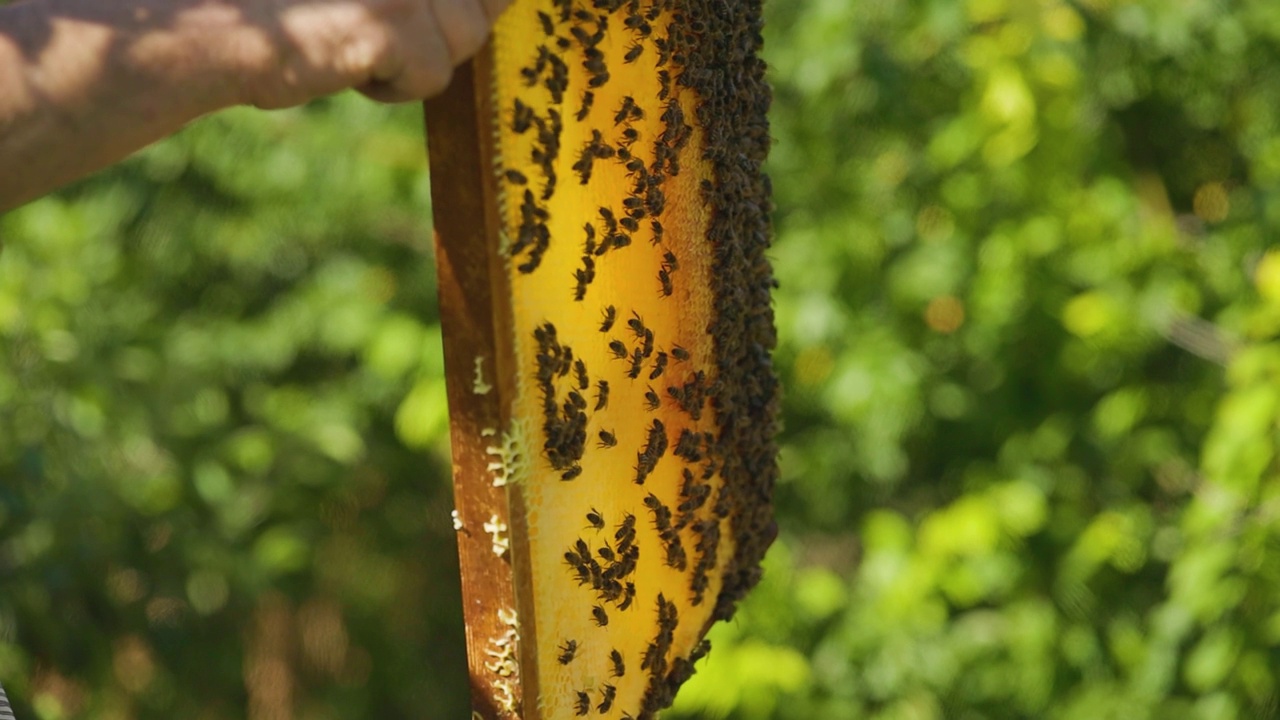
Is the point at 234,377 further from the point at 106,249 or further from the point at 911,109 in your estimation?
the point at 911,109

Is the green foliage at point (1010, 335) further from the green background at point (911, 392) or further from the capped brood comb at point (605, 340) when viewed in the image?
the capped brood comb at point (605, 340)

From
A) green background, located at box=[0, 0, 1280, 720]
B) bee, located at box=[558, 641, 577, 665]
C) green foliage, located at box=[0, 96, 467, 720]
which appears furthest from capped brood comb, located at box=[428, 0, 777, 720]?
green foliage, located at box=[0, 96, 467, 720]

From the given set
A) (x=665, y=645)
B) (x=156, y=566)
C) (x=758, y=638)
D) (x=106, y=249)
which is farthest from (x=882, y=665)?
(x=106, y=249)

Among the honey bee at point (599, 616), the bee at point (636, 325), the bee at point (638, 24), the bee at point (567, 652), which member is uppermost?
the bee at point (638, 24)

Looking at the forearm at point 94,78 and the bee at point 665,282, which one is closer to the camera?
the forearm at point 94,78

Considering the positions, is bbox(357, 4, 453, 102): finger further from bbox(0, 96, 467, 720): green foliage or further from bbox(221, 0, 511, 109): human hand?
bbox(0, 96, 467, 720): green foliage

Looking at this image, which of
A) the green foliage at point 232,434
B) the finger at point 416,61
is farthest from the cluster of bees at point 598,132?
the green foliage at point 232,434

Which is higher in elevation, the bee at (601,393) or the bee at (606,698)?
the bee at (601,393)

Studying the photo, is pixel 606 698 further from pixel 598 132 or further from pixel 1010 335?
pixel 1010 335
